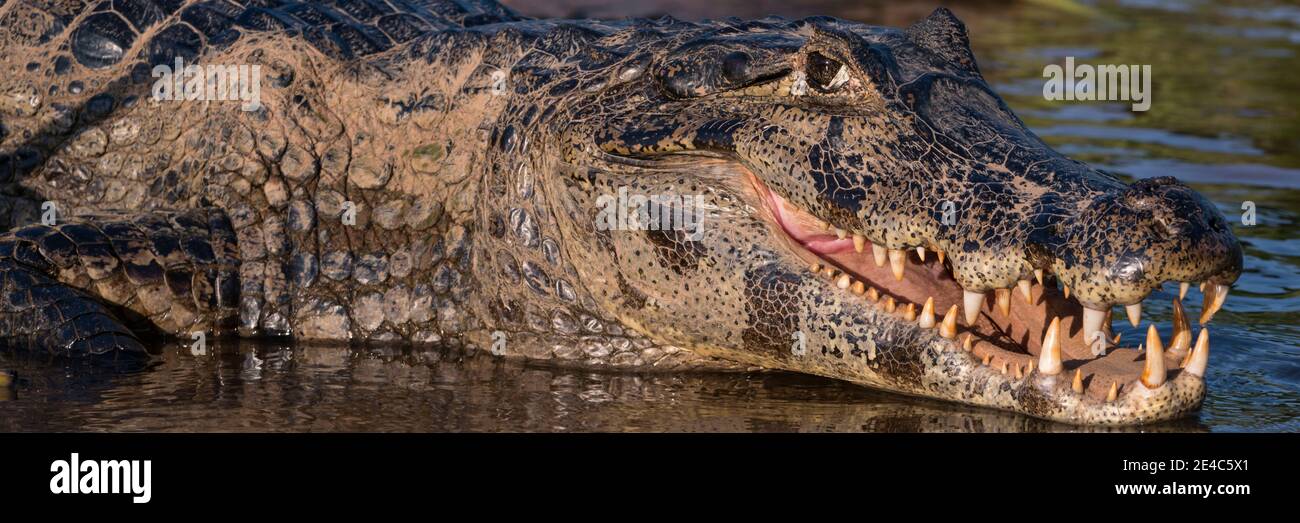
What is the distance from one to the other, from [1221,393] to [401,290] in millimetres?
3005

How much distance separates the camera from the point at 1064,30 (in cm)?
1634

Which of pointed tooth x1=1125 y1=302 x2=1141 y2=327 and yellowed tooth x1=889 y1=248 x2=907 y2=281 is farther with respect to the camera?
yellowed tooth x1=889 y1=248 x2=907 y2=281

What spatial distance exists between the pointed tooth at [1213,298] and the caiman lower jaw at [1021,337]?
6cm

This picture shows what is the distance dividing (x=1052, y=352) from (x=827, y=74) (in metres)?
1.16

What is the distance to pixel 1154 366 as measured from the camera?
15.5 ft

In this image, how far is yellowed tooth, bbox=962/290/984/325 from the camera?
4.82 m

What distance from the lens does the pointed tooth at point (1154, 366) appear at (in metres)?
4.69

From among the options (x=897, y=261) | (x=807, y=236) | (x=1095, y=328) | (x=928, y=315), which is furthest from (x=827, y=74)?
(x=1095, y=328)

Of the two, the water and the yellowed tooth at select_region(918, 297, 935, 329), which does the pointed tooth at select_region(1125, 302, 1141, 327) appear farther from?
the yellowed tooth at select_region(918, 297, 935, 329)

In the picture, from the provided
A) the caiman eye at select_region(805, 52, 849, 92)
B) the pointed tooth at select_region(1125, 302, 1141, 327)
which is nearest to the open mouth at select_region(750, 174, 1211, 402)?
the pointed tooth at select_region(1125, 302, 1141, 327)

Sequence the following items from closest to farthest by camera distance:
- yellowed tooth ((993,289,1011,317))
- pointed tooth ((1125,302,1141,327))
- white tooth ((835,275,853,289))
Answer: pointed tooth ((1125,302,1141,327))
yellowed tooth ((993,289,1011,317))
white tooth ((835,275,853,289))

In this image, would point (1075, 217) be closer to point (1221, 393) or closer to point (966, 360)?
point (966, 360)

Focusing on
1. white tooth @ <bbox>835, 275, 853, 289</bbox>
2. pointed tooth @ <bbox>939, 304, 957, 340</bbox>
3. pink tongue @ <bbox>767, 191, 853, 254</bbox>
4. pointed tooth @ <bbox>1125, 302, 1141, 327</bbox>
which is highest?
pink tongue @ <bbox>767, 191, 853, 254</bbox>

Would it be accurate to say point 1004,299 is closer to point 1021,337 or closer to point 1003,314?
point 1003,314
